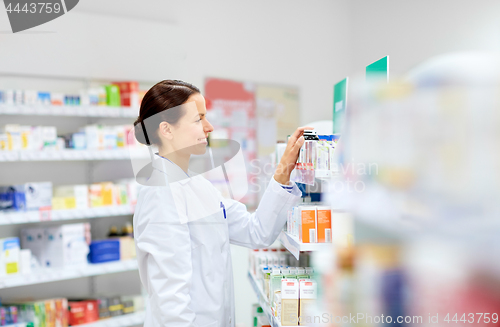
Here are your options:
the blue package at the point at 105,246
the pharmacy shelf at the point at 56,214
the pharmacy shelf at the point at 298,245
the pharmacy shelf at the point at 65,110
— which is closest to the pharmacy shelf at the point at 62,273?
the blue package at the point at 105,246

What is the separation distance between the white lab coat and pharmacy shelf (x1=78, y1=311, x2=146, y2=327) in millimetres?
1909

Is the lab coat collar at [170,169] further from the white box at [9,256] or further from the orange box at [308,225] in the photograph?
the white box at [9,256]

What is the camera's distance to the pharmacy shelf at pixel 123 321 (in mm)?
3326

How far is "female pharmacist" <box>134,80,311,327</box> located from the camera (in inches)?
60.0

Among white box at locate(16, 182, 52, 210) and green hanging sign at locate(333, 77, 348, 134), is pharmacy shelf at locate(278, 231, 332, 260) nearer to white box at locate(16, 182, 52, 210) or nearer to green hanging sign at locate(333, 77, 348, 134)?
green hanging sign at locate(333, 77, 348, 134)

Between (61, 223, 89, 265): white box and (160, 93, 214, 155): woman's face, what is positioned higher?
(160, 93, 214, 155): woman's face

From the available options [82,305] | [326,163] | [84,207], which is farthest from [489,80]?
[82,305]

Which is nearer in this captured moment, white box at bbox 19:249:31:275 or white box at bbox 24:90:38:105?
white box at bbox 19:249:31:275

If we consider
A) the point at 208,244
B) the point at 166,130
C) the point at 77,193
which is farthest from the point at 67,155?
the point at 208,244

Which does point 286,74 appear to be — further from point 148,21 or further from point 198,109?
point 198,109

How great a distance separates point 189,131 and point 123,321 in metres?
2.46

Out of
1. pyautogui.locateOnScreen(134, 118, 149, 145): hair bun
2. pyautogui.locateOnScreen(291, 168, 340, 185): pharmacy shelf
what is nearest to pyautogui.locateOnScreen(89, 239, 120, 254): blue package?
pyautogui.locateOnScreen(134, 118, 149, 145): hair bun

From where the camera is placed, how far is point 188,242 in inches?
62.2

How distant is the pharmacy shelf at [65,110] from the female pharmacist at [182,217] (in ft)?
5.78
